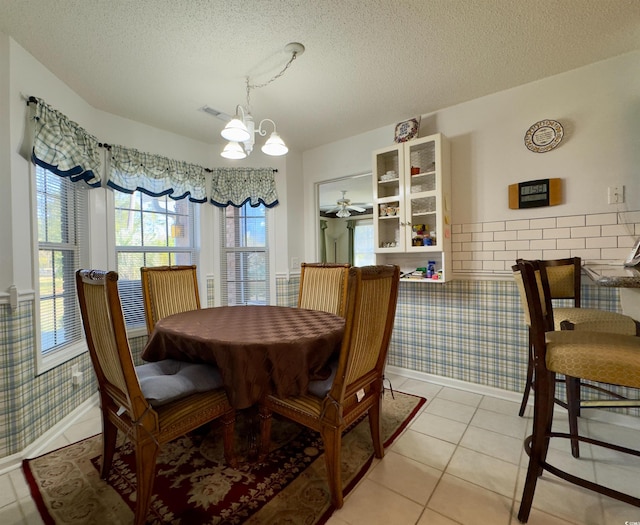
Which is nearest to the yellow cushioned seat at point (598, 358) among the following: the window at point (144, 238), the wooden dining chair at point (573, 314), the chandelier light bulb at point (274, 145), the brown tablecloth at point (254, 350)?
the wooden dining chair at point (573, 314)

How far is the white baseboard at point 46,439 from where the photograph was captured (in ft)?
5.38

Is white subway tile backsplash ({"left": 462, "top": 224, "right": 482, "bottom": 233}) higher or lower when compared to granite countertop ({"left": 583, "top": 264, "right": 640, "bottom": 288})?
higher

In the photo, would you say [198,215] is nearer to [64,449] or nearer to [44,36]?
[44,36]

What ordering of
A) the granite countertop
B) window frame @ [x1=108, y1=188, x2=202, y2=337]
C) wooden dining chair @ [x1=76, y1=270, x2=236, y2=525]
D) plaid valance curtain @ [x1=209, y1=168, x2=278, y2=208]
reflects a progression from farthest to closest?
plaid valance curtain @ [x1=209, y1=168, x2=278, y2=208] → window frame @ [x1=108, y1=188, x2=202, y2=337] → wooden dining chair @ [x1=76, y1=270, x2=236, y2=525] → the granite countertop

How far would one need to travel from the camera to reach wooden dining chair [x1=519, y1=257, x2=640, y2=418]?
159cm

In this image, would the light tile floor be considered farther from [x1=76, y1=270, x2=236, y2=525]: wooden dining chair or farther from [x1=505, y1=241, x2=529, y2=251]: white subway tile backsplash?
[x1=505, y1=241, x2=529, y2=251]: white subway tile backsplash

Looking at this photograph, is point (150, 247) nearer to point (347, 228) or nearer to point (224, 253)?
point (224, 253)

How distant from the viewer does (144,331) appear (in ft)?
9.32

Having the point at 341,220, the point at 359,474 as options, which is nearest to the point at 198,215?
the point at 359,474

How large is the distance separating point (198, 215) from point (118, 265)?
92 centimetres

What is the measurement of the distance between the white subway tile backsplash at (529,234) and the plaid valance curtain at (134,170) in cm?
234

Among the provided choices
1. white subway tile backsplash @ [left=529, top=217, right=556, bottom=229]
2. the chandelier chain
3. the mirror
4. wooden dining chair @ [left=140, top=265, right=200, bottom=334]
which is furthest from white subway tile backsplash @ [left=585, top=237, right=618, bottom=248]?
the mirror

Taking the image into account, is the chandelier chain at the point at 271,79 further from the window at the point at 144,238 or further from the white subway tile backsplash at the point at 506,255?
the white subway tile backsplash at the point at 506,255

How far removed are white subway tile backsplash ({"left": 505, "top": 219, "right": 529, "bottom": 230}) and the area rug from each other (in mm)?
1701
